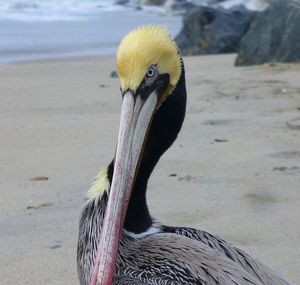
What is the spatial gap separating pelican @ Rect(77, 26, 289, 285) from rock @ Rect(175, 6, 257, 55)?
413 inches

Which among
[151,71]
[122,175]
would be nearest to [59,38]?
[151,71]

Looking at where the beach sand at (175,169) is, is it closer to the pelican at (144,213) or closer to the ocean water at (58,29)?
the pelican at (144,213)

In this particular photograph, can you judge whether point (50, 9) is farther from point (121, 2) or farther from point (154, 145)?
point (154, 145)

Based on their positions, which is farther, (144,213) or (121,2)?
(121,2)

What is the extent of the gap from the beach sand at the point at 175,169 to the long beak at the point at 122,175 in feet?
4.43

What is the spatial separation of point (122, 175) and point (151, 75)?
0.49 meters

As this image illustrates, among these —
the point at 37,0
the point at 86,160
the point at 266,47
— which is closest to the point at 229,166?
the point at 86,160

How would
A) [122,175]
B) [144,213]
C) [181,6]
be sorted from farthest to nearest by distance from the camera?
[181,6] → [144,213] → [122,175]

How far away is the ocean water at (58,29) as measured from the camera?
14316 millimetres

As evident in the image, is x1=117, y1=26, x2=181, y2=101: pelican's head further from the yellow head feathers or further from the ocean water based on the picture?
Result: the ocean water

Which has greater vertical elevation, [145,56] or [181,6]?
[145,56]

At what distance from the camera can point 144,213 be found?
3336 millimetres

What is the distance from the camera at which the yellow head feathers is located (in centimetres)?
299

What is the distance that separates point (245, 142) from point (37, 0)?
72.2 ft
